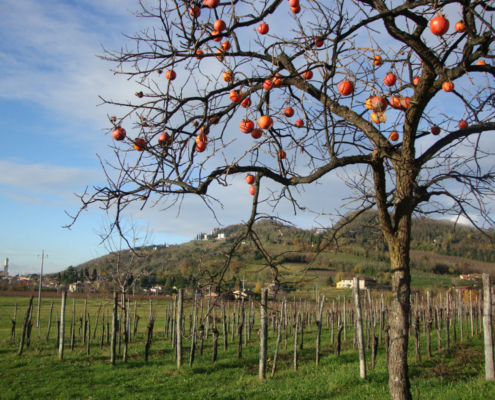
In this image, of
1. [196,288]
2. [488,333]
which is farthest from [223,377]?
[196,288]

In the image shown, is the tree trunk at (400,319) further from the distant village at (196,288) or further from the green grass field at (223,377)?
the green grass field at (223,377)

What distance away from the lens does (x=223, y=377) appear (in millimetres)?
7367

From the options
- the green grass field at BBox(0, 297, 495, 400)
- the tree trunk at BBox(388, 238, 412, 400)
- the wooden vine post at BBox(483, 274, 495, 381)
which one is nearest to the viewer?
the tree trunk at BBox(388, 238, 412, 400)

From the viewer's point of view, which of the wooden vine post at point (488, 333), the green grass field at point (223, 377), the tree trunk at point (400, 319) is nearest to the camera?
the tree trunk at point (400, 319)

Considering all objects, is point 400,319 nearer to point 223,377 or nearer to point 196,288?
point 196,288

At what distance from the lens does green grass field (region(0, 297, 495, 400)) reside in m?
5.77

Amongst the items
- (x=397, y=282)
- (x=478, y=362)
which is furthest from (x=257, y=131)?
(x=478, y=362)

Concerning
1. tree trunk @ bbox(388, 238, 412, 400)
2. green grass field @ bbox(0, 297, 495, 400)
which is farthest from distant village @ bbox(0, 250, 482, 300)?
green grass field @ bbox(0, 297, 495, 400)

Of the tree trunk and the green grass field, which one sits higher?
the tree trunk

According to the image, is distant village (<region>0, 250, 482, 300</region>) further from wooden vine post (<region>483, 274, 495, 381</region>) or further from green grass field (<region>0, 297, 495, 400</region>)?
wooden vine post (<region>483, 274, 495, 381</region>)

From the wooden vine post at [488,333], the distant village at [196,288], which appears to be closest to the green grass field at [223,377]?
the wooden vine post at [488,333]

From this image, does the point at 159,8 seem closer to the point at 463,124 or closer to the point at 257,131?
the point at 257,131

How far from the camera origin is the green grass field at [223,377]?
5770 mm

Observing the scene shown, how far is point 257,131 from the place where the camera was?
259 centimetres
